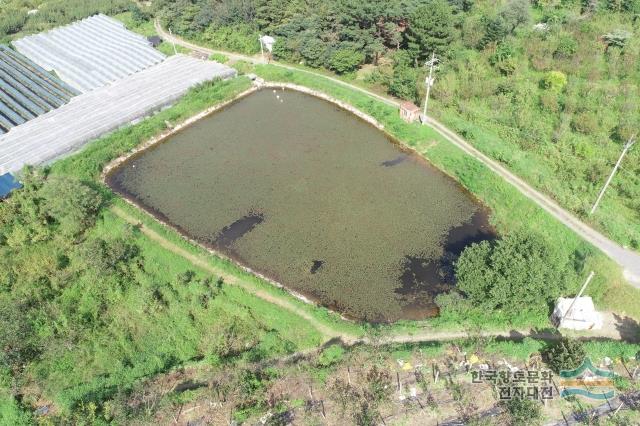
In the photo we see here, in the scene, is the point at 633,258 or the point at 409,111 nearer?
the point at 633,258

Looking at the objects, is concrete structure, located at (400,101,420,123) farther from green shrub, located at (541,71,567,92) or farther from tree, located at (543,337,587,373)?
tree, located at (543,337,587,373)

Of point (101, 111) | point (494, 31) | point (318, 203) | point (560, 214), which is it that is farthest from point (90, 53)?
point (560, 214)

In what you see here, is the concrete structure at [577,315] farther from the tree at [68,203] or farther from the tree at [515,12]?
the tree at [515,12]

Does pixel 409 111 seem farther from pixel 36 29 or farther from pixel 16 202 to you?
pixel 36 29

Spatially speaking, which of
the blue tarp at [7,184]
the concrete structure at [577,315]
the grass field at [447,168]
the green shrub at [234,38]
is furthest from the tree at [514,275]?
the green shrub at [234,38]

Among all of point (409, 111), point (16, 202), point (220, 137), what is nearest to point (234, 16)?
point (220, 137)

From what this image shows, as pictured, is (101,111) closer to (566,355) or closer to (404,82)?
(404,82)
